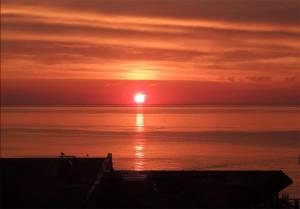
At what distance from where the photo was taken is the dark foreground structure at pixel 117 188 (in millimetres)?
18484

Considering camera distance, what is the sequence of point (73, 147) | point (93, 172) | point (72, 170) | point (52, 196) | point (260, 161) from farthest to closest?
point (73, 147), point (260, 161), point (93, 172), point (72, 170), point (52, 196)

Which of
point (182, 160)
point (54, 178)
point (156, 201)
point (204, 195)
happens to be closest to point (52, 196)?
point (54, 178)

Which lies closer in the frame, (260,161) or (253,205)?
(253,205)

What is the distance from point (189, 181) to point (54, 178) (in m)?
5.65

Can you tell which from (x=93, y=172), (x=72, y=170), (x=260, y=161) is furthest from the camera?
(x=260, y=161)

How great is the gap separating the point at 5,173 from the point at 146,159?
55.3 m

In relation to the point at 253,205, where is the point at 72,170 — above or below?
above

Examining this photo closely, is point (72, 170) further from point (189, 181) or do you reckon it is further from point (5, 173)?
point (189, 181)

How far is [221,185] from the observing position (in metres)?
20.7

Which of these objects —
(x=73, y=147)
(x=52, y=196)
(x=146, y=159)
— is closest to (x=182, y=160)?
(x=146, y=159)

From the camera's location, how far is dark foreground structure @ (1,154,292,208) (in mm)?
18484

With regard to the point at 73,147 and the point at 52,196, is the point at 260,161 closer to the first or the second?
the point at 73,147

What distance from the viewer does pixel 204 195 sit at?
20125 millimetres

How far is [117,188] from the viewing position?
1953 centimetres
